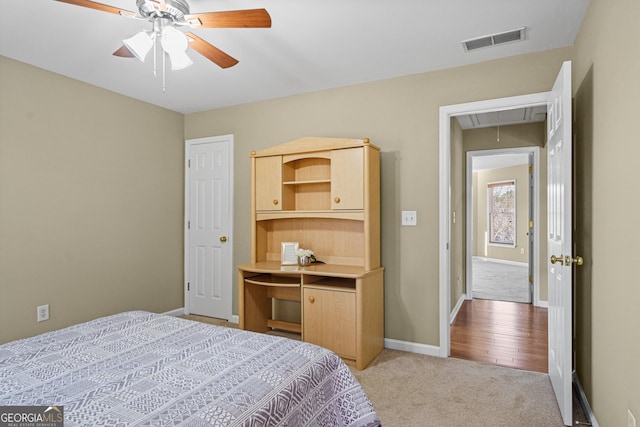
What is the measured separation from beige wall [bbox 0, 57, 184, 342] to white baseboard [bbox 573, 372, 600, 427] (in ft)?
13.1

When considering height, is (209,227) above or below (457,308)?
above

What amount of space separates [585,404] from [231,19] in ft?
9.85

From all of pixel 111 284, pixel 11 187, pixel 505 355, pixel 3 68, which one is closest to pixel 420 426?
pixel 505 355

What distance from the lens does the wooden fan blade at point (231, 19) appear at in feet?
5.88

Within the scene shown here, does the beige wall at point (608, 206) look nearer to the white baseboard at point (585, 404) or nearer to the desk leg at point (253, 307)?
the white baseboard at point (585, 404)

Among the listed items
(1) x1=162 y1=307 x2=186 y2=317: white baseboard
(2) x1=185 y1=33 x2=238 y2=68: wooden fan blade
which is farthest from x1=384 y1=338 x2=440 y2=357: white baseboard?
(2) x1=185 y1=33 x2=238 y2=68: wooden fan blade

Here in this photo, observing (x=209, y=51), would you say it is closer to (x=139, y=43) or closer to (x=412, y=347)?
(x=139, y=43)

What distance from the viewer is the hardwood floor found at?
3.22 meters

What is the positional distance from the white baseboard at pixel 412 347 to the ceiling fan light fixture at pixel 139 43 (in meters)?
2.96

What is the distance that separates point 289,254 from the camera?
3.64 metres

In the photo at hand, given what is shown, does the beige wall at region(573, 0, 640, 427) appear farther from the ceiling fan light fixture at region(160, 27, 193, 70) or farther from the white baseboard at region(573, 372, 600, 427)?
the ceiling fan light fixture at region(160, 27, 193, 70)

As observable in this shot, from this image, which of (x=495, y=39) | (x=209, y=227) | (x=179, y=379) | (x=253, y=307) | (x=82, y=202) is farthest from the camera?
(x=209, y=227)

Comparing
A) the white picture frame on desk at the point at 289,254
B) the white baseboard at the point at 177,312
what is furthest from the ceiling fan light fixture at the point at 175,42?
the white baseboard at the point at 177,312

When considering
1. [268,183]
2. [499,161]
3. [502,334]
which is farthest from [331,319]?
[499,161]
